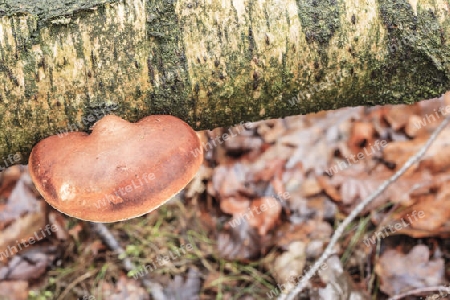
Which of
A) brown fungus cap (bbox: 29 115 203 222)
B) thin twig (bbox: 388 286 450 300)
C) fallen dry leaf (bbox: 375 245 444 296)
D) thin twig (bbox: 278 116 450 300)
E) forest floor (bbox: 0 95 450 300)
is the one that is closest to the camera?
brown fungus cap (bbox: 29 115 203 222)

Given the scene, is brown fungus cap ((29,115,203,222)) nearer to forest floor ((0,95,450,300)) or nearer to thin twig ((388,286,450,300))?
forest floor ((0,95,450,300))

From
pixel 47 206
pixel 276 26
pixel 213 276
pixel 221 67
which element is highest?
pixel 276 26

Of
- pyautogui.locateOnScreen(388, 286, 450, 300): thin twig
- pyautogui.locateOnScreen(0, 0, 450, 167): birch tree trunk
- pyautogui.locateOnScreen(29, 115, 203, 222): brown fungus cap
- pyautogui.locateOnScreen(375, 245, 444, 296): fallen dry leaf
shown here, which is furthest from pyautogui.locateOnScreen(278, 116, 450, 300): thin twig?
pyautogui.locateOnScreen(29, 115, 203, 222): brown fungus cap

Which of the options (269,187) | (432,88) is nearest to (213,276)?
(269,187)

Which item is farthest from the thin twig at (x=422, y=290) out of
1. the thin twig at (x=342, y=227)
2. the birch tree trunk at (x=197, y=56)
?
the birch tree trunk at (x=197, y=56)

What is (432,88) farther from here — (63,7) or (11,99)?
(11,99)
